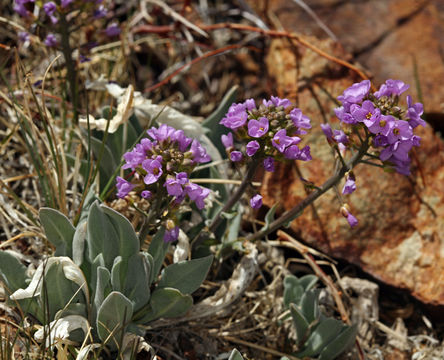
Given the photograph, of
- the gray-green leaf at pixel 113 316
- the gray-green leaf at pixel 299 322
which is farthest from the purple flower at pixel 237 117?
the gray-green leaf at pixel 299 322

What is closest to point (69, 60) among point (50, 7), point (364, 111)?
point (50, 7)

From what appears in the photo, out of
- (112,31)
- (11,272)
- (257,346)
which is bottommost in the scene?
(257,346)

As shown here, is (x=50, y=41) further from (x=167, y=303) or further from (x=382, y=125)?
(x=382, y=125)

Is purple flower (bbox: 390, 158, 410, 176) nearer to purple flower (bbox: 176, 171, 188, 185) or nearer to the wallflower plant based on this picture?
the wallflower plant

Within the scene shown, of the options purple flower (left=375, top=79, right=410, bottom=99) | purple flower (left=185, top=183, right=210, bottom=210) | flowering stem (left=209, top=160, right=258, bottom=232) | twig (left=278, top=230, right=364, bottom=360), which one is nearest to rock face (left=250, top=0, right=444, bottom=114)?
twig (left=278, top=230, right=364, bottom=360)

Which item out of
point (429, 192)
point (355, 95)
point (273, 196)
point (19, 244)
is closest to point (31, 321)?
point (19, 244)

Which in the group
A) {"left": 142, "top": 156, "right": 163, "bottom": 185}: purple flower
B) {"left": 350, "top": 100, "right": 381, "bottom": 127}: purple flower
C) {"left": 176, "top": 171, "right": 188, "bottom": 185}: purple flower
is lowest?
{"left": 176, "top": 171, "right": 188, "bottom": 185}: purple flower

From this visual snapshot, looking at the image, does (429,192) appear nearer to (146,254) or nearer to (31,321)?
(146,254)
